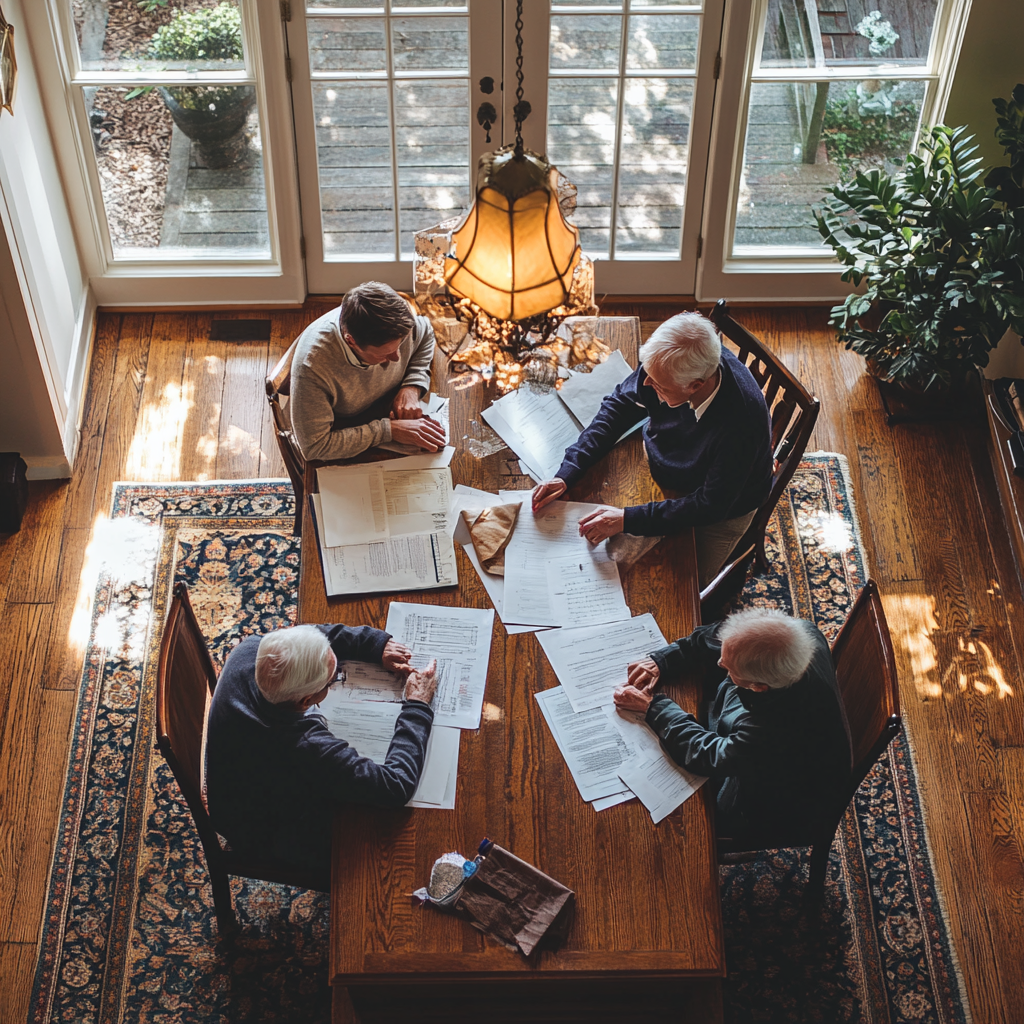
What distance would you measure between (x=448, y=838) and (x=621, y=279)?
2852mm

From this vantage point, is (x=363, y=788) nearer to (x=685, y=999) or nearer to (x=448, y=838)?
(x=448, y=838)

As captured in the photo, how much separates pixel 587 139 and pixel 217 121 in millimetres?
1407

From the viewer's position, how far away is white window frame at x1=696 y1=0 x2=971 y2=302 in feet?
12.6

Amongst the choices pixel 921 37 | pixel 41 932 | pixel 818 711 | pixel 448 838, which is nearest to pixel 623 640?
pixel 818 711

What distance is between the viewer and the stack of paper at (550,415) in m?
2.85

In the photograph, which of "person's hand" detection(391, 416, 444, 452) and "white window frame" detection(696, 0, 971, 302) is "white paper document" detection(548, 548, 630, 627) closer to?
"person's hand" detection(391, 416, 444, 452)

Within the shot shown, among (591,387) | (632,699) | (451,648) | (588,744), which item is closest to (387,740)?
(451,648)

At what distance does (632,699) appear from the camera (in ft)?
7.59

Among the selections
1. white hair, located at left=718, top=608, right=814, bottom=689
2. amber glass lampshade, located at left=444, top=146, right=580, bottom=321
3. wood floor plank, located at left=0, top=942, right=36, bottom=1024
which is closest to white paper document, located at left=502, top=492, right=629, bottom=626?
white hair, located at left=718, top=608, right=814, bottom=689

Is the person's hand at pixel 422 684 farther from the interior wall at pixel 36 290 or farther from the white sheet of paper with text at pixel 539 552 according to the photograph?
the interior wall at pixel 36 290

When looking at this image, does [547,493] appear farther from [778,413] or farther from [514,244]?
[514,244]

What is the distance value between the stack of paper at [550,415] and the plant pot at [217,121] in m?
1.83

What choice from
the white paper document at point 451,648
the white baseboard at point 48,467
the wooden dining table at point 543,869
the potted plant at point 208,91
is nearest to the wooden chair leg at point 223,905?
the wooden dining table at point 543,869

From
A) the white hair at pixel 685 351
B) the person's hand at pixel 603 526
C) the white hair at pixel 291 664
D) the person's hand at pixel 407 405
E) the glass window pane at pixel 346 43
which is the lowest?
the person's hand at pixel 603 526
